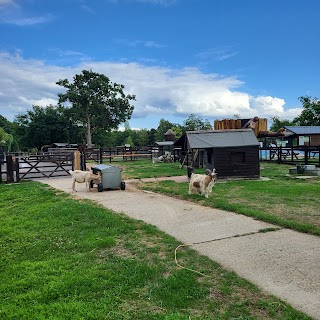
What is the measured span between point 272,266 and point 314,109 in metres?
49.2

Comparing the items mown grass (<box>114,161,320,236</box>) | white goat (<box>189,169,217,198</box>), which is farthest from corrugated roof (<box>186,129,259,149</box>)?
white goat (<box>189,169,217,198</box>)

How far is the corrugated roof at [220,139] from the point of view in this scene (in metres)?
15.3

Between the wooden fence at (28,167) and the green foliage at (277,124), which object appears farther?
the green foliage at (277,124)

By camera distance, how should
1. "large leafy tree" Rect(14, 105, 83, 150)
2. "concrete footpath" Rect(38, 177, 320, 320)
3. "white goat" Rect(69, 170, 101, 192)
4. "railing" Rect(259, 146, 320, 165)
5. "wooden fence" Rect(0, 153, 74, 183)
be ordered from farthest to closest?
"large leafy tree" Rect(14, 105, 83, 150), "railing" Rect(259, 146, 320, 165), "wooden fence" Rect(0, 153, 74, 183), "white goat" Rect(69, 170, 101, 192), "concrete footpath" Rect(38, 177, 320, 320)

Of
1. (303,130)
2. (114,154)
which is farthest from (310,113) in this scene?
(114,154)

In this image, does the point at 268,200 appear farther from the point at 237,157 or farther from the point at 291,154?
the point at 291,154

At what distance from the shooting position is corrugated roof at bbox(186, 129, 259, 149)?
15.3m

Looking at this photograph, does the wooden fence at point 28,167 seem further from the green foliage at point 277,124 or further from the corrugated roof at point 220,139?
the green foliage at point 277,124

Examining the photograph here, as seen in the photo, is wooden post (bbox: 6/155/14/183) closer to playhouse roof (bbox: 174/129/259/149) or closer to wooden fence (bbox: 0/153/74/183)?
wooden fence (bbox: 0/153/74/183)

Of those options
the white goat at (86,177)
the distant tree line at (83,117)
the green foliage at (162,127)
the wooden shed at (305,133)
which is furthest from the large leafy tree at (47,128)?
the white goat at (86,177)

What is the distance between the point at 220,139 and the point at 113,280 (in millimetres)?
12166

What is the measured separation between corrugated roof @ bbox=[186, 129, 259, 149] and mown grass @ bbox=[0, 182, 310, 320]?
8977 millimetres

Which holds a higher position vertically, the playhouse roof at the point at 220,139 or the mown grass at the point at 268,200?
the playhouse roof at the point at 220,139

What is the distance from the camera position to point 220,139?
15.6 meters
